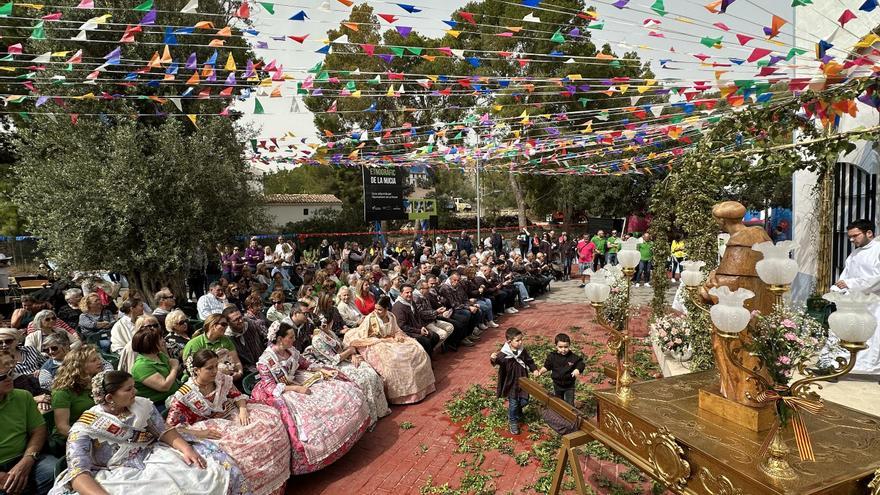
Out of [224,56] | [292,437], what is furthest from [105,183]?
[292,437]

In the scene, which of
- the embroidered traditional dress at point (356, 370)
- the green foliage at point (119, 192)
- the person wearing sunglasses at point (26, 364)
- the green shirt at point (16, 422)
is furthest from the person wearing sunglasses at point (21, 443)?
the green foliage at point (119, 192)

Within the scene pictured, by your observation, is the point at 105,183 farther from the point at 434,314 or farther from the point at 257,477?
the point at 257,477

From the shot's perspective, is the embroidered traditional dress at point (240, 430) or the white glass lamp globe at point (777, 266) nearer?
the white glass lamp globe at point (777, 266)

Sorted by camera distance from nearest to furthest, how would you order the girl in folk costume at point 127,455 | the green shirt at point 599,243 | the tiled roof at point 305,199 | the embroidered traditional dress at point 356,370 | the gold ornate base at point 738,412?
1. the gold ornate base at point 738,412
2. the girl in folk costume at point 127,455
3. the embroidered traditional dress at point 356,370
4. the green shirt at point 599,243
5. the tiled roof at point 305,199

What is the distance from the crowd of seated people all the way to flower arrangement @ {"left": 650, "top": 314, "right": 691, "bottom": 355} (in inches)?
130

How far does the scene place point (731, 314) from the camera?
2215 mm

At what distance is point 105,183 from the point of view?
27.3 ft

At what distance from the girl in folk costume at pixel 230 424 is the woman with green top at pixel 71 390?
657 millimetres

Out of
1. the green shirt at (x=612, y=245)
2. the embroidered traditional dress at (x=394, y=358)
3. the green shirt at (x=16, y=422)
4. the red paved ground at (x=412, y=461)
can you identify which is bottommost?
the red paved ground at (x=412, y=461)

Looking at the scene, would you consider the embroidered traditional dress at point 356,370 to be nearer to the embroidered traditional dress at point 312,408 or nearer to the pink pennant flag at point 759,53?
the embroidered traditional dress at point 312,408

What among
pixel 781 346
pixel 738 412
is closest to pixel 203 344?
pixel 738 412

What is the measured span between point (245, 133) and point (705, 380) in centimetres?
1109

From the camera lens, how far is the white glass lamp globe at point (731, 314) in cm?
220

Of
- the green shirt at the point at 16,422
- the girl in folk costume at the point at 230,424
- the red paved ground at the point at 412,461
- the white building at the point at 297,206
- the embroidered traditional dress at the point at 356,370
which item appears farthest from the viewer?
the white building at the point at 297,206
